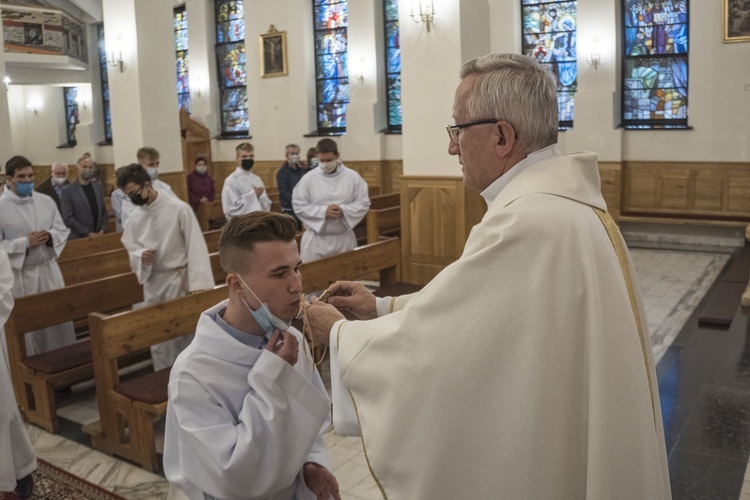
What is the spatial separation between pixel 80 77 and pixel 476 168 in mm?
18383

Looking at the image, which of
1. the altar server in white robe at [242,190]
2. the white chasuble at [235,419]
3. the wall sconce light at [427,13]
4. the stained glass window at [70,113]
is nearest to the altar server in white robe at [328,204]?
the wall sconce light at [427,13]

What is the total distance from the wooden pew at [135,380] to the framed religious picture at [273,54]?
1153 centimetres

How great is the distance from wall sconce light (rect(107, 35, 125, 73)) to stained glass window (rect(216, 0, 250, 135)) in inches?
257

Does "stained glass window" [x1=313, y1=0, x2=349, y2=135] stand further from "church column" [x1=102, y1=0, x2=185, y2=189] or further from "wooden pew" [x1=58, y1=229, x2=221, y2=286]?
"wooden pew" [x1=58, y1=229, x2=221, y2=286]

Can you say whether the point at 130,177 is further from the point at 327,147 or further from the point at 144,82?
the point at 144,82

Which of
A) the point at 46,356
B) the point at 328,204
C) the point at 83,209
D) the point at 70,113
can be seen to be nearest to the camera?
the point at 46,356

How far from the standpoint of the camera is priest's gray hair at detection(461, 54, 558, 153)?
195 centimetres

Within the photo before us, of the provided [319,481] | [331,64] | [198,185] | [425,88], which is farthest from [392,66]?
[319,481]

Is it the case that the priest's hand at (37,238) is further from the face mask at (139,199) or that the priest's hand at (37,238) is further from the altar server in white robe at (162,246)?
the face mask at (139,199)

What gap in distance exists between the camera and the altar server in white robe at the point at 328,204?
7.83 m

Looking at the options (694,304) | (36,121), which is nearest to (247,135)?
(36,121)

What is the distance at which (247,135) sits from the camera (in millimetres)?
17031

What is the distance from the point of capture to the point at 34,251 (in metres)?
6.31

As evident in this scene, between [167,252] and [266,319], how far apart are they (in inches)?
138
